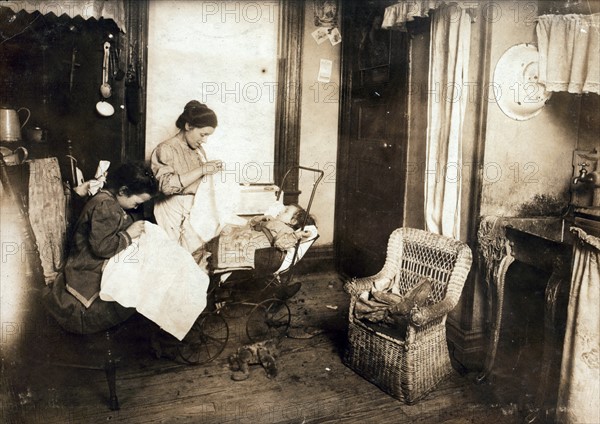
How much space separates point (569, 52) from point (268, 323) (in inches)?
114

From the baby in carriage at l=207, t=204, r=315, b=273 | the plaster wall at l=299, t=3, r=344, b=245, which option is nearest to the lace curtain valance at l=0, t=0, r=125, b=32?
the plaster wall at l=299, t=3, r=344, b=245

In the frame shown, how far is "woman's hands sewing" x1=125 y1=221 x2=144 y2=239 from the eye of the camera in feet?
9.47

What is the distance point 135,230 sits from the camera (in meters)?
2.90

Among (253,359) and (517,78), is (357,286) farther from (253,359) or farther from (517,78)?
(517,78)

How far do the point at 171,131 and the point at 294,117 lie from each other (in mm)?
1304

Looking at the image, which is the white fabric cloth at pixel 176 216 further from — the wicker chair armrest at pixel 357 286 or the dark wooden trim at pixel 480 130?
the dark wooden trim at pixel 480 130

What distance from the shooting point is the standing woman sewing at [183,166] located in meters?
3.75

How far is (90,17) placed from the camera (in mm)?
3871

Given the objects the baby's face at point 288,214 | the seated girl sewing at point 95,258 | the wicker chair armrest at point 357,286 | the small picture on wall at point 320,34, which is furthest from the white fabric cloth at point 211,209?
the small picture on wall at point 320,34

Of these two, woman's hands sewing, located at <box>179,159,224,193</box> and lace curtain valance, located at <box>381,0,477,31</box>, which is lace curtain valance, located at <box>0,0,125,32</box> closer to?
woman's hands sewing, located at <box>179,159,224,193</box>

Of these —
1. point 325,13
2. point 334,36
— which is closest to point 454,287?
point 334,36

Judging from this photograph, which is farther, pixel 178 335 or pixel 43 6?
pixel 43 6

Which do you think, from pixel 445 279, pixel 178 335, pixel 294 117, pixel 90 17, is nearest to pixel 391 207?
pixel 445 279

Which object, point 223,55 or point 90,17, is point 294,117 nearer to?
point 223,55
